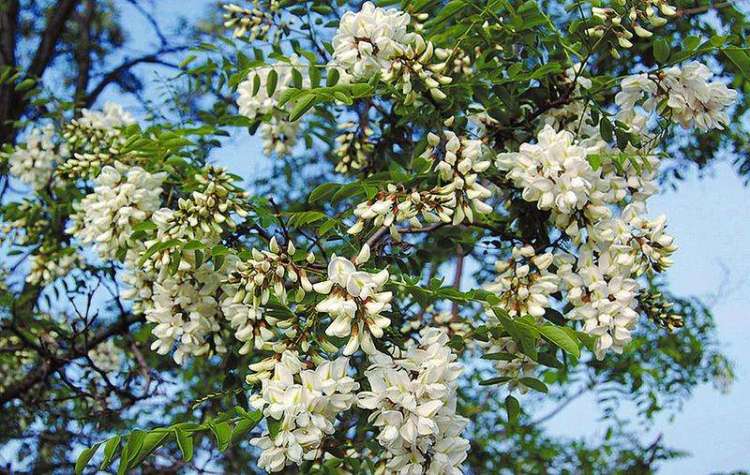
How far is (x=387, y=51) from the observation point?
209 centimetres

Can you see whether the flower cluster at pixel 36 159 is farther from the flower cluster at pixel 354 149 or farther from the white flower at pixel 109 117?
the flower cluster at pixel 354 149

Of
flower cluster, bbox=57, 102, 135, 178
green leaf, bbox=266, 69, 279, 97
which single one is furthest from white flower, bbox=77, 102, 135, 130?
green leaf, bbox=266, 69, 279, 97

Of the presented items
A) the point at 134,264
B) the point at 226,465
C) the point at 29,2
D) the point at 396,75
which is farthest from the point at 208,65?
the point at 29,2

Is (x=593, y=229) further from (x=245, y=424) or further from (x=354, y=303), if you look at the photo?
(x=245, y=424)

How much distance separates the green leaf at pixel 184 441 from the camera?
1.71 m

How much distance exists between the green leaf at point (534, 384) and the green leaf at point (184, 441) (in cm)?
88

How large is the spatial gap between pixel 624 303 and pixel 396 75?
789mm

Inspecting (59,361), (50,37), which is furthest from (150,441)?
(50,37)

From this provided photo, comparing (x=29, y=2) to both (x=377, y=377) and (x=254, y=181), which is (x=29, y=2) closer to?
(x=254, y=181)

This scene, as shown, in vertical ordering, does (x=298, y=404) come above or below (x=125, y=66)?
below

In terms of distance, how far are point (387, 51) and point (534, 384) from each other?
0.92 m

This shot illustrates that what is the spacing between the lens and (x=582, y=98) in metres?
2.24

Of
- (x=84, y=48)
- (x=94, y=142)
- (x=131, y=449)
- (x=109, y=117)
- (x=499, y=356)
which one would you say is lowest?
(x=131, y=449)

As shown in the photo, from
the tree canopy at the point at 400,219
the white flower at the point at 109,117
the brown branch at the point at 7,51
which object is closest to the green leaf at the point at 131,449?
the tree canopy at the point at 400,219
